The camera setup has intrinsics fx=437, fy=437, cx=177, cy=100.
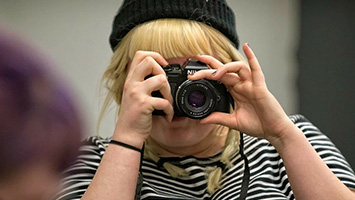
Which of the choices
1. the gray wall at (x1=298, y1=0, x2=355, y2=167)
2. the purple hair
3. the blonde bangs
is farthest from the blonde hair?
the gray wall at (x1=298, y1=0, x2=355, y2=167)

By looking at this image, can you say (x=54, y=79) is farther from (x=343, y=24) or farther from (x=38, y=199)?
(x=343, y=24)

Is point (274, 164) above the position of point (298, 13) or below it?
below

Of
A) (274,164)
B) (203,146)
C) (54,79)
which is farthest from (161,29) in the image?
(54,79)

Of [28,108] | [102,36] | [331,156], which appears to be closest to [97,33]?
[102,36]

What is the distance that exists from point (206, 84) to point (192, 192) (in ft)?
0.89

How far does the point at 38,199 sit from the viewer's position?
0.24 m

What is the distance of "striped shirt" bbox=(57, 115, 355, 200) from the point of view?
0.94 m

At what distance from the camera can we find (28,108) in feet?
0.76

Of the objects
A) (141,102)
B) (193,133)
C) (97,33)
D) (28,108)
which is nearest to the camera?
(28,108)

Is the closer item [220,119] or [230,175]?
[220,119]

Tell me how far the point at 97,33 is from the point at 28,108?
4.98 feet

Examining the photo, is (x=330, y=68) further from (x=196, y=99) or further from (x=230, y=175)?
(x=196, y=99)

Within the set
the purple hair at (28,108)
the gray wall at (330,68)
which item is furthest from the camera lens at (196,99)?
the gray wall at (330,68)

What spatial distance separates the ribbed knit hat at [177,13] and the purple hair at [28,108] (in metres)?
0.77
